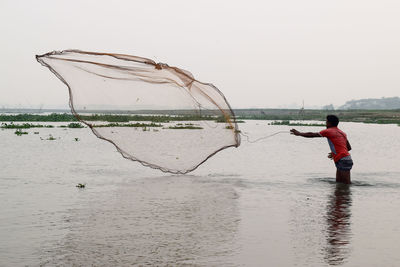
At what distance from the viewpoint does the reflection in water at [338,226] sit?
24.2 ft

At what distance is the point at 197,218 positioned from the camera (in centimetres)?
978

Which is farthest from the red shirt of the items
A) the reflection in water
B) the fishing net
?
the fishing net

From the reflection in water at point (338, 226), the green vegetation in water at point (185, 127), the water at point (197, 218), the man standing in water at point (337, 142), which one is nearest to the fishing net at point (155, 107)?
the green vegetation in water at point (185, 127)

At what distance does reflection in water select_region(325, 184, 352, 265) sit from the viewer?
24.2ft

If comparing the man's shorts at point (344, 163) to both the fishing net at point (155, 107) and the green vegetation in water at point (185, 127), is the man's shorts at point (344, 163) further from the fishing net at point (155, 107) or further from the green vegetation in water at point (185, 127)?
the green vegetation in water at point (185, 127)

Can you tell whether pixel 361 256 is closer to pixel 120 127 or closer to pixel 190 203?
pixel 190 203

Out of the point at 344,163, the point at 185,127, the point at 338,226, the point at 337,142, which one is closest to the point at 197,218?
the point at 338,226

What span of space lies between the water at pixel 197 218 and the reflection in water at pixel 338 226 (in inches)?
0.7

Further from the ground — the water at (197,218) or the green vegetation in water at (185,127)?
the green vegetation in water at (185,127)

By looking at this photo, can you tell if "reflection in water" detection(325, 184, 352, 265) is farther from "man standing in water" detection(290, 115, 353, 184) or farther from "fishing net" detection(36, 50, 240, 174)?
"fishing net" detection(36, 50, 240, 174)

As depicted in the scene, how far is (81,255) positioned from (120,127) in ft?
23.0

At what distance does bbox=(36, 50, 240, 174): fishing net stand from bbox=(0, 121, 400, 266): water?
963 millimetres

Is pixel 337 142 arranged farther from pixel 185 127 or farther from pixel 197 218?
pixel 197 218

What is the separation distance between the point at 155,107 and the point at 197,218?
189 inches
